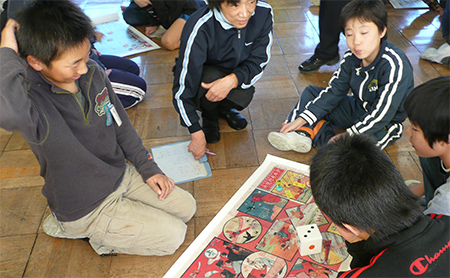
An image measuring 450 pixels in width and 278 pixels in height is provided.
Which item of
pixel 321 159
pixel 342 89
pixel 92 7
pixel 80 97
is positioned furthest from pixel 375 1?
pixel 92 7

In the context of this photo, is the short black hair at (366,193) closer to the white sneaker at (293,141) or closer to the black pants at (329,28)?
the white sneaker at (293,141)

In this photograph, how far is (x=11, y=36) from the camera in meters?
0.88

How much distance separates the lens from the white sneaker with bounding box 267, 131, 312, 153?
59.5 inches

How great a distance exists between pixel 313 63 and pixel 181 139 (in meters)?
0.84

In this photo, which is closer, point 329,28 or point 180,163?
point 180,163

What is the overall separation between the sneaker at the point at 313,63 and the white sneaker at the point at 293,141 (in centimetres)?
61

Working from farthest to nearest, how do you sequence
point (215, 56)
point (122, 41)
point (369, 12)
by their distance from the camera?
point (122, 41)
point (215, 56)
point (369, 12)

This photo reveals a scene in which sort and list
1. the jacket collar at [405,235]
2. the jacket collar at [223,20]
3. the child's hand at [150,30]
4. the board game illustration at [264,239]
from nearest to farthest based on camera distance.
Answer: the jacket collar at [405,235]
the board game illustration at [264,239]
the jacket collar at [223,20]
the child's hand at [150,30]

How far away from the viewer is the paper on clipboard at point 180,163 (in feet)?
4.80

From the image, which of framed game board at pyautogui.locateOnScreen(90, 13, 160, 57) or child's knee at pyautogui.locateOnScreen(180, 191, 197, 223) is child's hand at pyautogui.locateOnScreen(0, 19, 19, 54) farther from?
framed game board at pyautogui.locateOnScreen(90, 13, 160, 57)

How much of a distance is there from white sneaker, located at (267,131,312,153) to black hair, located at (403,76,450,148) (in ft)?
1.86

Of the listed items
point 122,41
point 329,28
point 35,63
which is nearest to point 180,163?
point 35,63

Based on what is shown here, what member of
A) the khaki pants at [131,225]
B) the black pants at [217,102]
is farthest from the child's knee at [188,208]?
the black pants at [217,102]

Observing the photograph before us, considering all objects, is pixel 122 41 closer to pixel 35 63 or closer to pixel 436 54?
pixel 35 63
